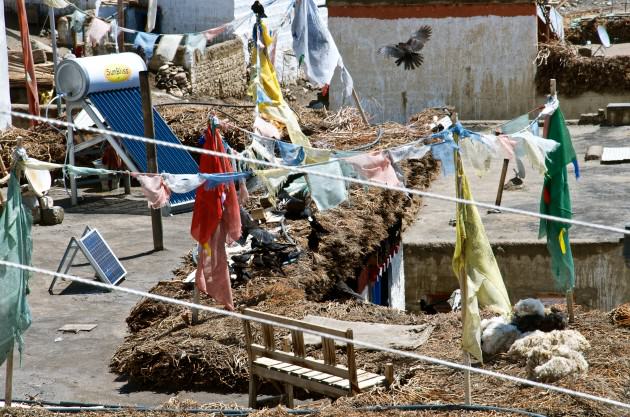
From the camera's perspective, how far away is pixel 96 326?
1408cm

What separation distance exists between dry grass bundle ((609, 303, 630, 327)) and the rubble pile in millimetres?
18168

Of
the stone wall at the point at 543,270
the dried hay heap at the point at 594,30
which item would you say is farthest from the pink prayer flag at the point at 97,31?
the dried hay heap at the point at 594,30

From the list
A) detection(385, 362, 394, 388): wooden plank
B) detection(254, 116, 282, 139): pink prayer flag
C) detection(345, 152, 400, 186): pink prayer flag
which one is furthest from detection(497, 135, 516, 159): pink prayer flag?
detection(254, 116, 282, 139): pink prayer flag

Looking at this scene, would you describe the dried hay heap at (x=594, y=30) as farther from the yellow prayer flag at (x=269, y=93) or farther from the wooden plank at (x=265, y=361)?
the wooden plank at (x=265, y=361)

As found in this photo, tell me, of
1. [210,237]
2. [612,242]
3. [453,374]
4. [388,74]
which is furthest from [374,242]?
[388,74]

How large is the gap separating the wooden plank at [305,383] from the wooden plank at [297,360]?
155 millimetres

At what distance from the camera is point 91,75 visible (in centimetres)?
1923

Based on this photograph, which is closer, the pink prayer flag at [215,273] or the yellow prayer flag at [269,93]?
the pink prayer flag at [215,273]

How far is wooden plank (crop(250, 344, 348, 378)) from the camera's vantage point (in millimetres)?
11359

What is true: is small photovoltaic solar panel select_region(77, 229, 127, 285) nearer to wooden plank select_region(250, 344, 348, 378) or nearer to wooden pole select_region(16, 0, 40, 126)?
wooden plank select_region(250, 344, 348, 378)

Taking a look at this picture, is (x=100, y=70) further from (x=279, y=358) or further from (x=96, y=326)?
(x=279, y=358)

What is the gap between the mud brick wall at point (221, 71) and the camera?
102 ft

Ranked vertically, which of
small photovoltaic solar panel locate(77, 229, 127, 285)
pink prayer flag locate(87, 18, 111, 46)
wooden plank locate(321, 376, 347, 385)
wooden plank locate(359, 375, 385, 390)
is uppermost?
pink prayer flag locate(87, 18, 111, 46)

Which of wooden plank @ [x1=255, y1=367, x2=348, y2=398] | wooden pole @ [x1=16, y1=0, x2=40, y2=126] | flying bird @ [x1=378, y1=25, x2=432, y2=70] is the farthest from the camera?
flying bird @ [x1=378, y1=25, x2=432, y2=70]
